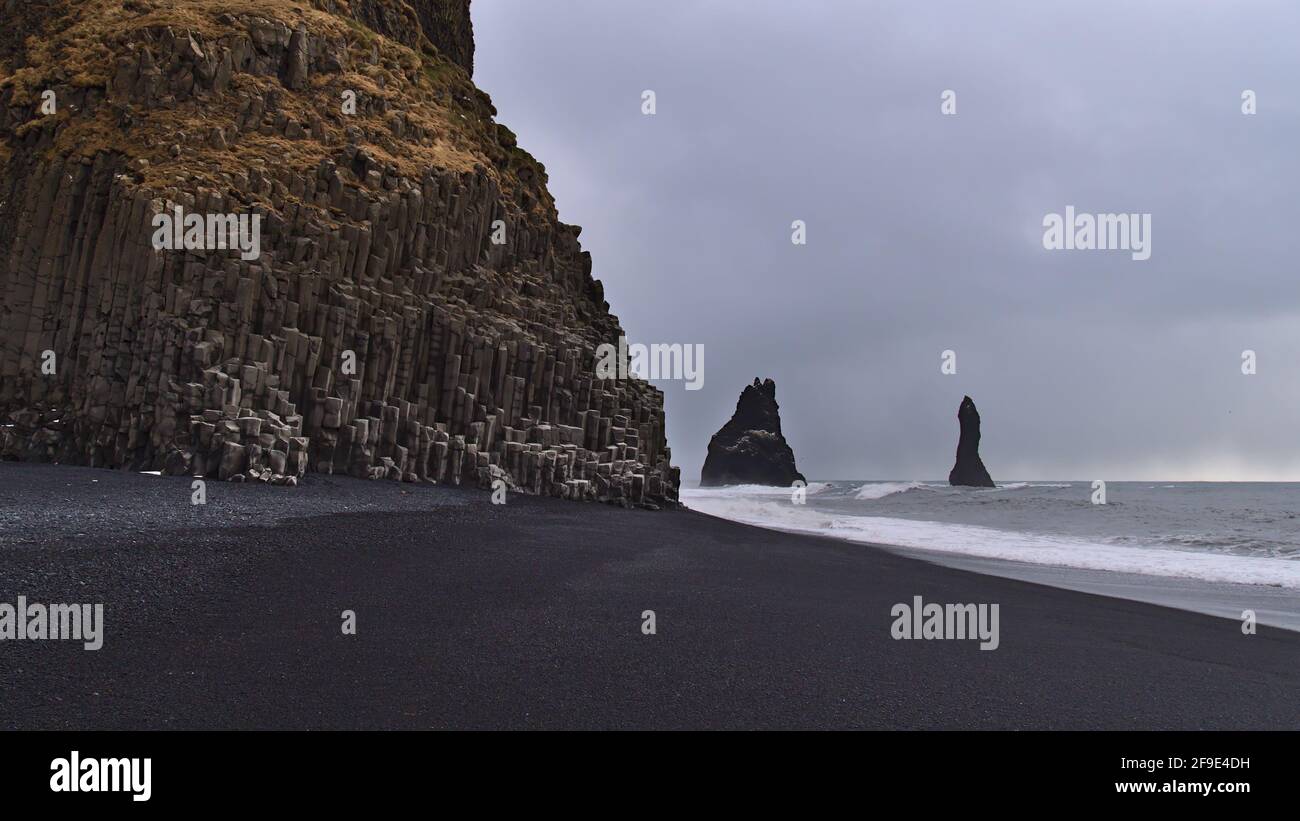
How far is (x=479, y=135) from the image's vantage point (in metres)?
33.3

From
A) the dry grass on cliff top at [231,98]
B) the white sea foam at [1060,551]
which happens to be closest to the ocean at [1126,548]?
the white sea foam at [1060,551]

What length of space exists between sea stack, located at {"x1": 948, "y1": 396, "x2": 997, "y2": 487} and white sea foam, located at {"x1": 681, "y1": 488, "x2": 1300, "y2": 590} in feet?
340

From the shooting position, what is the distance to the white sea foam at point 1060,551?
19.1 meters

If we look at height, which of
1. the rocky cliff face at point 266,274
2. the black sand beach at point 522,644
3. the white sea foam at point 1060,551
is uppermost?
the rocky cliff face at point 266,274

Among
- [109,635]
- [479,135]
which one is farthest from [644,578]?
[479,135]

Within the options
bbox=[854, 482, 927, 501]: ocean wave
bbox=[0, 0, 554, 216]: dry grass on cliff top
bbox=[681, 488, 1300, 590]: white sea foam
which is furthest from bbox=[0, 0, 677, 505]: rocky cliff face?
bbox=[854, 482, 927, 501]: ocean wave

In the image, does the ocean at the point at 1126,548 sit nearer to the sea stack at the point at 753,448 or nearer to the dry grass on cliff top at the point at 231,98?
the dry grass on cliff top at the point at 231,98

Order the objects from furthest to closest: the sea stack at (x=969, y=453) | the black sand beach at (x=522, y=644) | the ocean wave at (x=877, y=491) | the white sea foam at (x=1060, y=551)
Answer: the sea stack at (x=969, y=453)
the ocean wave at (x=877, y=491)
the white sea foam at (x=1060, y=551)
the black sand beach at (x=522, y=644)

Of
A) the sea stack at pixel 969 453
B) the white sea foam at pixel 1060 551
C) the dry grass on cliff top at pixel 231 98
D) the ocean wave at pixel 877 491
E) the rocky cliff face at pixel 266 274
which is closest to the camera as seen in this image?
the white sea foam at pixel 1060 551

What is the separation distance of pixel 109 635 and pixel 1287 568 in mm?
26285

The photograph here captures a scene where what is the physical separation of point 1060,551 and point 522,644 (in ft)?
74.7

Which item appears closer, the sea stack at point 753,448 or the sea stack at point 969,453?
the sea stack at point 753,448

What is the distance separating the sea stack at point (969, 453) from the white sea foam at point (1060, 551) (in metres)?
104
